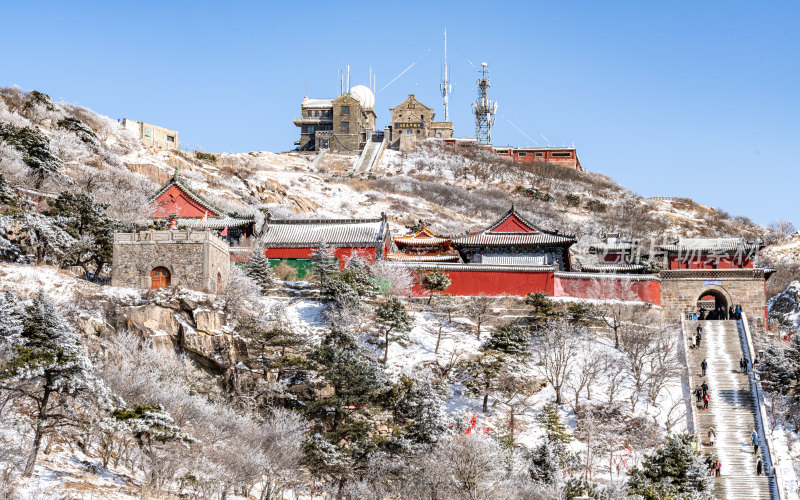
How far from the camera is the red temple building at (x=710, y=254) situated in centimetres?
5219

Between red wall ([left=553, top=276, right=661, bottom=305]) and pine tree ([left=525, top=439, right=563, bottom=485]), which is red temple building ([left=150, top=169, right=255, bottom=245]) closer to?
red wall ([left=553, top=276, right=661, bottom=305])

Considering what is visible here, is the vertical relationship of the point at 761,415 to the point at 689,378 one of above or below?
below

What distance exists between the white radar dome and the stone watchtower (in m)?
78.0

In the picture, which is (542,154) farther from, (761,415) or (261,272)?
(761,415)

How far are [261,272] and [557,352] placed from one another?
51.0 ft

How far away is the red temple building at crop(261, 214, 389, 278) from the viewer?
165ft

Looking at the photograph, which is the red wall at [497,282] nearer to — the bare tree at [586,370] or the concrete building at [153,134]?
the bare tree at [586,370]

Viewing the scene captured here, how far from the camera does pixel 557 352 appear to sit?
40406 mm

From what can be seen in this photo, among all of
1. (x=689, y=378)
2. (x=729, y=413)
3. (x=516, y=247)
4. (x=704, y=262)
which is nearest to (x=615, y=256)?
(x=704, y=262)

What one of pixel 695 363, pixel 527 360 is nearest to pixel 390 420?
pixel 527 360

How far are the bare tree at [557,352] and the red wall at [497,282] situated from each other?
200 inches

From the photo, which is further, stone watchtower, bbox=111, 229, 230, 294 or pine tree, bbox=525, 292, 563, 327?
pine tree, bbox=525, 292, 563, 327

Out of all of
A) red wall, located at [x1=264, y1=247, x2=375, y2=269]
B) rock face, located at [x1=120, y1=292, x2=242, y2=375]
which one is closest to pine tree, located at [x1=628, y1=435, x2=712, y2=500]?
rock face, located at [x1=120, y1=292, x2=242, y2=375]

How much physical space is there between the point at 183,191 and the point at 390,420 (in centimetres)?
2918
